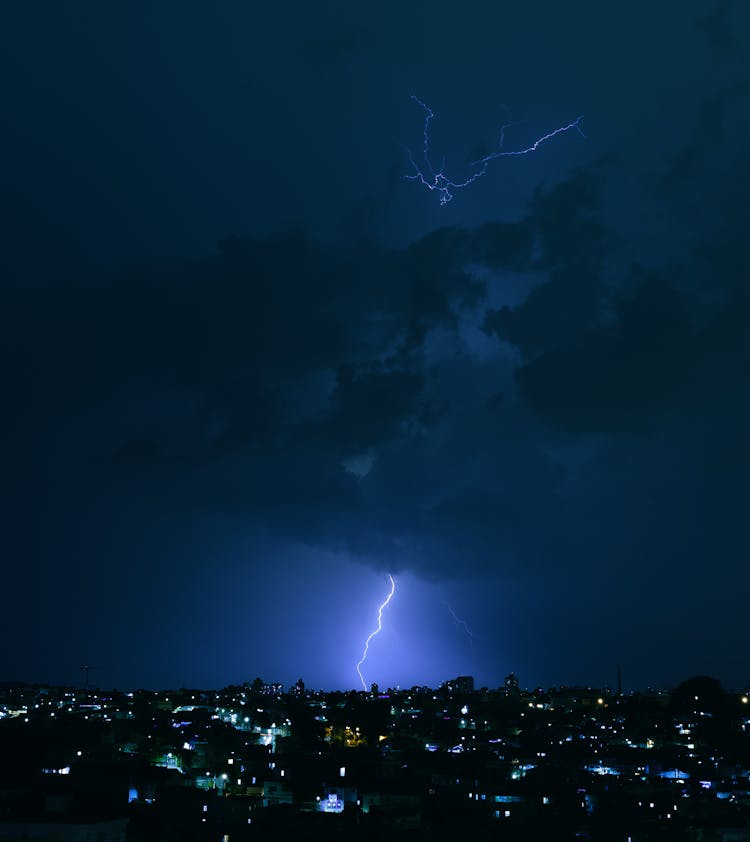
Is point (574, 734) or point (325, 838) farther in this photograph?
point (574, 734)

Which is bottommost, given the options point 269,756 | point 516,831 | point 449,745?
point 516,831

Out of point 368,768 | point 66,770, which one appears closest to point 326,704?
point 368,768

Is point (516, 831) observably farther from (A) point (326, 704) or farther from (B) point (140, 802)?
(A) point (326, 704)

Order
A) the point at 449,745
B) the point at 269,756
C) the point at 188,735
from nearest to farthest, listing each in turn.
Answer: the point at 269,756 → the point at 188,735 → the point at 449,745

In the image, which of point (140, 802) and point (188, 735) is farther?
point (188, 735)

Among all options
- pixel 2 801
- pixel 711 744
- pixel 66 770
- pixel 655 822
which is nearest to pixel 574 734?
pixel 711 744

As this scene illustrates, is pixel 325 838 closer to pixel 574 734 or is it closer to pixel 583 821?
pixel 583 821

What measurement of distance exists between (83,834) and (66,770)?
9578 millimetres

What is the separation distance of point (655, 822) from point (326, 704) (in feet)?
110

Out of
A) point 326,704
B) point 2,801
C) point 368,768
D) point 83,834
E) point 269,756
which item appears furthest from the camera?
point 326,704

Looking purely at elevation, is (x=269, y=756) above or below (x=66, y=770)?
above

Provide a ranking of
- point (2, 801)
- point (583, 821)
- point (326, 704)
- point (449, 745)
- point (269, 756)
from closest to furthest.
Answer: point (2, 801) < point (583, 821) < point (269, 756) < point (449, 745) < point (326, 704)

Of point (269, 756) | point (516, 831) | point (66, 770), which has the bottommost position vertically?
point (516, 831)

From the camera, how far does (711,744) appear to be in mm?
41250
